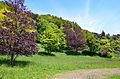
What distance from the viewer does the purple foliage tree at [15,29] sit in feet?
135

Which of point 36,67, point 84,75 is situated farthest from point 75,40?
point 84,75

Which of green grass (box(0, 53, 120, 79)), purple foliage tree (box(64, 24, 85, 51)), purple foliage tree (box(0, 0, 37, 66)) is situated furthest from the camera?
purple foliage tree (box(64, 24, 85, 51))

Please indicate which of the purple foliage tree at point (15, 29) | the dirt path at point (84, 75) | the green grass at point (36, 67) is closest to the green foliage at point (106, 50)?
the green grass at point (36, 67)

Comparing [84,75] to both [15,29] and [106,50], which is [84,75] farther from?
[106,50]

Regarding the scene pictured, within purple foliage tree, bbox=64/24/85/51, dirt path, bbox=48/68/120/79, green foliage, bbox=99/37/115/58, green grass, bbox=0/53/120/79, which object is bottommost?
dirt path, bbox=48/68/120/79

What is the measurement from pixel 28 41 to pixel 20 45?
5.00 ft

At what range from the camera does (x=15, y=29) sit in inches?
1636

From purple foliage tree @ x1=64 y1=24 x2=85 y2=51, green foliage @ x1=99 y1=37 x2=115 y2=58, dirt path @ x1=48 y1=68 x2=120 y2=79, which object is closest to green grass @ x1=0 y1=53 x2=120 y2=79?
dirt path @ x1=48 y1=68 x2=120 y2=79

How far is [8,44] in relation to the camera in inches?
1630

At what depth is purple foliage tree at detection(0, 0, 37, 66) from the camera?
41.3 metres

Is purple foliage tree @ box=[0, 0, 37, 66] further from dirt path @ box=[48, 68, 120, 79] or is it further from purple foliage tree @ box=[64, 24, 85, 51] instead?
purple foliage tree @ box=[64, 24, 85, 51]

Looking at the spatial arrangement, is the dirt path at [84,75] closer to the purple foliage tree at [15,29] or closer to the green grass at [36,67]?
the green grass at [36,67]

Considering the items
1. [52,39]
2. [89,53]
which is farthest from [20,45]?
[89,53]

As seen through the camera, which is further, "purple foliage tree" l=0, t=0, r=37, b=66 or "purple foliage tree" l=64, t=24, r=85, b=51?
"purple foliage tree" l=64, t=24, r=85, b=51
